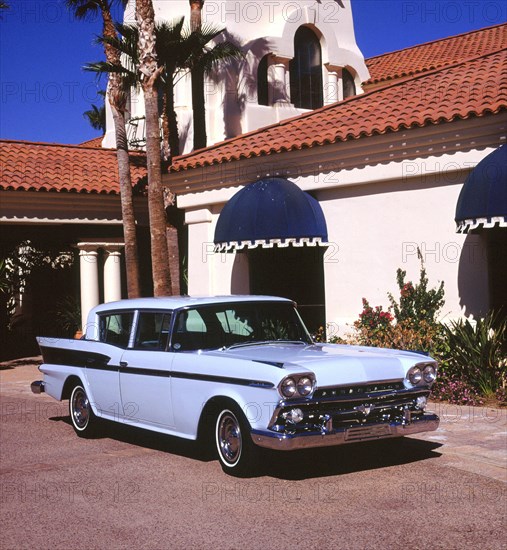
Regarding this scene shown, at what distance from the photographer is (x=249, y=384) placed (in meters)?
7.38

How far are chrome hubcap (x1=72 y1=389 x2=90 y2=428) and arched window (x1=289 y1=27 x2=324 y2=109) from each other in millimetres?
18536

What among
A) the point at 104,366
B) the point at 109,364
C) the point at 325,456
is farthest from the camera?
the point at 104,366

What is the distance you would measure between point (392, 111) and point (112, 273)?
30.7 ft

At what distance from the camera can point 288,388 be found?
23.4ft

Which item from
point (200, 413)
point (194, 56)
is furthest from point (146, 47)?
point (200, 413)

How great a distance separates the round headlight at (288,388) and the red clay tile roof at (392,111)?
24.0 feet

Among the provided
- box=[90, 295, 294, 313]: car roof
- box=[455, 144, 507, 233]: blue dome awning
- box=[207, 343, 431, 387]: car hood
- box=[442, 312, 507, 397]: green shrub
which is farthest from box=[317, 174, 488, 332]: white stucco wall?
box=[207, 343, 431, 387]: car hood

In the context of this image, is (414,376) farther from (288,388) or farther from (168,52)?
(168,52)

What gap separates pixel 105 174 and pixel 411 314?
33.6 ft

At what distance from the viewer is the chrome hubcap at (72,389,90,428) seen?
10.0m

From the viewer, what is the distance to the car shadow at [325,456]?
7.80 meters

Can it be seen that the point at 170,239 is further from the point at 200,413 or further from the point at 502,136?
the point at 200,413

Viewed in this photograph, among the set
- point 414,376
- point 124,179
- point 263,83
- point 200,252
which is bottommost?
point 414,376

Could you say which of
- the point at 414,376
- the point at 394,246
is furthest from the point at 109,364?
the point at 394,246
